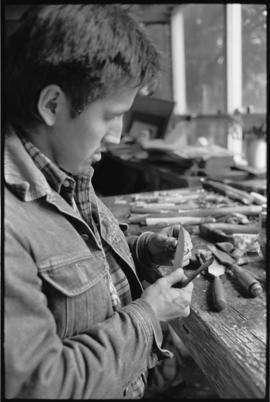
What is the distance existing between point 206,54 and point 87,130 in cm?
253

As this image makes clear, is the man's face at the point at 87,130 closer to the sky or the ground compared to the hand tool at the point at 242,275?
A: closer to the sky

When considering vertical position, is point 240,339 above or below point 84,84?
below

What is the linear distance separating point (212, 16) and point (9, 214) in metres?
2.59

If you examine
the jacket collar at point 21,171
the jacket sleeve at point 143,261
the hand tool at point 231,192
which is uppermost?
the jacket collar at point 21,171

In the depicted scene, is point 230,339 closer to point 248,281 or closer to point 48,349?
point 248,281

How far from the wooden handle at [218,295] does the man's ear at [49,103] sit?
1.43ft

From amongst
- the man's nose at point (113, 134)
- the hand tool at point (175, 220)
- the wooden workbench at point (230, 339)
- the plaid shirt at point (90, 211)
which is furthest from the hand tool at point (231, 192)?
the man's nose at point (113, 134)

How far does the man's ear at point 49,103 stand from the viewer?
54 cm

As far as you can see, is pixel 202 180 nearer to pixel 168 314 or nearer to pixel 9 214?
pixel 168 314

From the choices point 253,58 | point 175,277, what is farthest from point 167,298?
point 253,58

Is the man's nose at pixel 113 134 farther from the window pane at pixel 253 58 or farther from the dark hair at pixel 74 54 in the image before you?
the window pane at pixel 253 58

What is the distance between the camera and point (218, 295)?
2.70 feet

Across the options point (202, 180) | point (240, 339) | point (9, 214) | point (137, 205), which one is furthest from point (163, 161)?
point (9, 214)

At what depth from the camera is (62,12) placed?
0.52m
